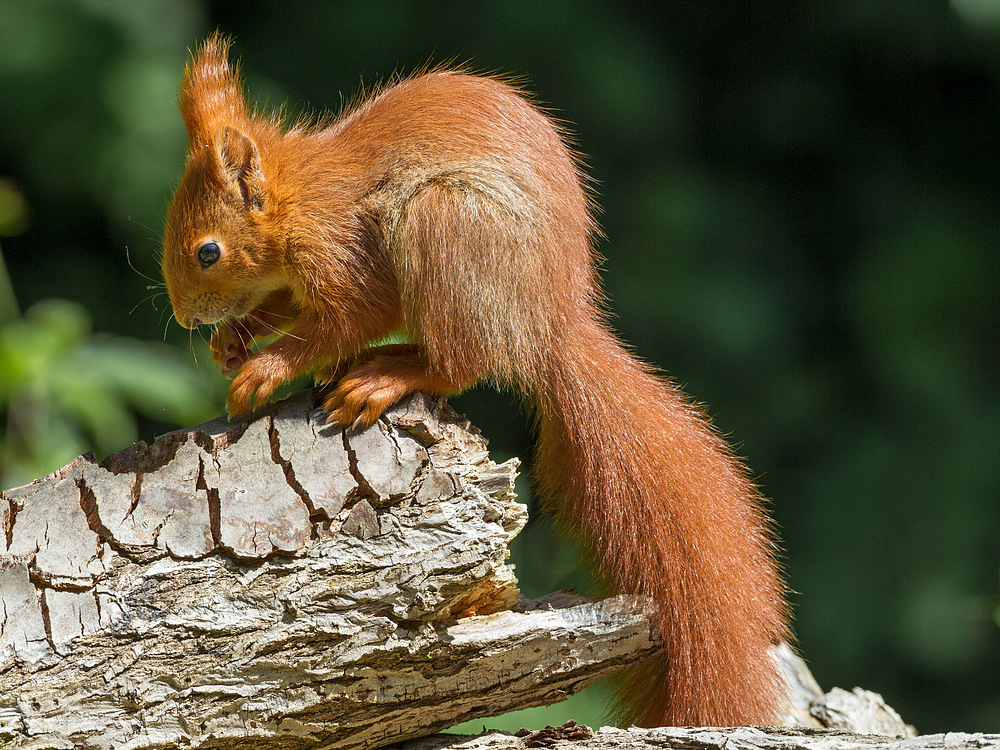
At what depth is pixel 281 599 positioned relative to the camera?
1.62 meters

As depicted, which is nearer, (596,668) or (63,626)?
(63,626)

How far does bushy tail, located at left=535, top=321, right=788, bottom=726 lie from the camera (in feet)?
5.93

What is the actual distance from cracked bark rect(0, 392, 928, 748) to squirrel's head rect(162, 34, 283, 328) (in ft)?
0.99

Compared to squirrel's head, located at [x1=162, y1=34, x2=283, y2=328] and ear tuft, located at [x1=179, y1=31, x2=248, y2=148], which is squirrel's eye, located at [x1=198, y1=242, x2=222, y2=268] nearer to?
squirrel's head, located at [x1=162, y1=34, x2=283, y2=328]

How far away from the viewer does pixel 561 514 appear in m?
1.90

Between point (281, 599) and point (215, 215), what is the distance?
0.79 meters

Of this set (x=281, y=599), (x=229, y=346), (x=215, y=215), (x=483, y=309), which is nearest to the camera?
(x=281, y=599)

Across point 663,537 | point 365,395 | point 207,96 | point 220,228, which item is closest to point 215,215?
point 220,228

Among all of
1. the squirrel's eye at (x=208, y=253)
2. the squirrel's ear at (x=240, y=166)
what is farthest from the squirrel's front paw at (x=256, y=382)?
the squirrel's ear at (x=240, y=166)

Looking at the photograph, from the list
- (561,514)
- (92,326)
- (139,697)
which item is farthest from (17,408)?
(561,514)

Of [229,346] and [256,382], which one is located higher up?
[229,346]

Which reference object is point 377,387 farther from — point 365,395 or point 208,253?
point 208,253

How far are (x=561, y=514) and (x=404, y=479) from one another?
14.6 inches

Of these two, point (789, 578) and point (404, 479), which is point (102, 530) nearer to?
point (404, 479)
